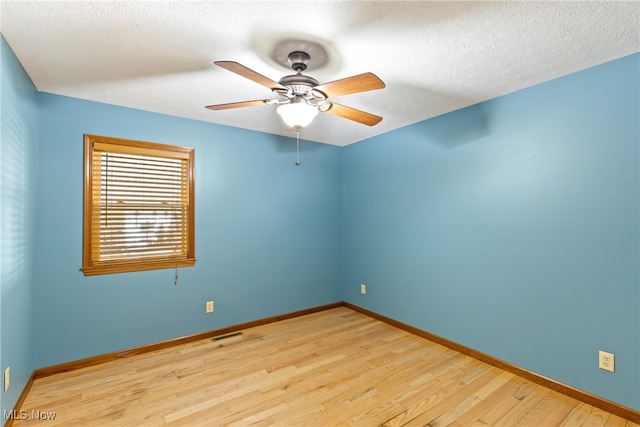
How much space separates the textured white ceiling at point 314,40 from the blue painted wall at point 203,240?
1.52 feet

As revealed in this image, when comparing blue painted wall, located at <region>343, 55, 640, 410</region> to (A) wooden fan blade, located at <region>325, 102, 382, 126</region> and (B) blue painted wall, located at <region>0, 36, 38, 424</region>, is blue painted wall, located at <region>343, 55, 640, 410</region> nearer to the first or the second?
(A) wooden fan blade, located at <region>325, 102, 382, 126</region>

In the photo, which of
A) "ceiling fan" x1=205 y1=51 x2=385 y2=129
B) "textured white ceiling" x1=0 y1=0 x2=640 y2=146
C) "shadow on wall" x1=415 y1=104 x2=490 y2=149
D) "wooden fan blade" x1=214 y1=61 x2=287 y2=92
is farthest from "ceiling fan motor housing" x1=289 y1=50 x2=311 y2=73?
"shadow on wall" x1=415 y1=104 x2=490 y2=149

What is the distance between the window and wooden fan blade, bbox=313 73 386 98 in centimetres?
192

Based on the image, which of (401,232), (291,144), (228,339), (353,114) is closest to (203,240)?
(228,339)

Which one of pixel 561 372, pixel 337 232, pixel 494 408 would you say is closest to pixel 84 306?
pixel 337 232

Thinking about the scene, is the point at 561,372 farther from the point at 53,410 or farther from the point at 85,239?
the point at 85,239

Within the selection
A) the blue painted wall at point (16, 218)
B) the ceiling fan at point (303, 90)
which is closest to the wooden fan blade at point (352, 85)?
the ceiling fan at point (303, 90)

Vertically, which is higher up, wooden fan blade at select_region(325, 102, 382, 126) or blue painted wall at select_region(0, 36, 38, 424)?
wooden fan blade at select_region(325, 102, 382, 126)

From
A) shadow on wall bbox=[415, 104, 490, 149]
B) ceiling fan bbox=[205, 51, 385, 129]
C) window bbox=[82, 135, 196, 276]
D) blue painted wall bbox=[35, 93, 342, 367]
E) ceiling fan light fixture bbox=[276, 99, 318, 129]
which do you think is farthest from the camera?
shadow on wall bbox=[415, 104, 490, 149]

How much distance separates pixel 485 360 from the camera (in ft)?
8.81

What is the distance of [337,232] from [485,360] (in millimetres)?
2284

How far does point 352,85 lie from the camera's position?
65.4 inches

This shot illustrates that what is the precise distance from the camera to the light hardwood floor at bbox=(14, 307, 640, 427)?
1950 mm

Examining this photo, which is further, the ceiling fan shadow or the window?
the ceiling fan shadow
